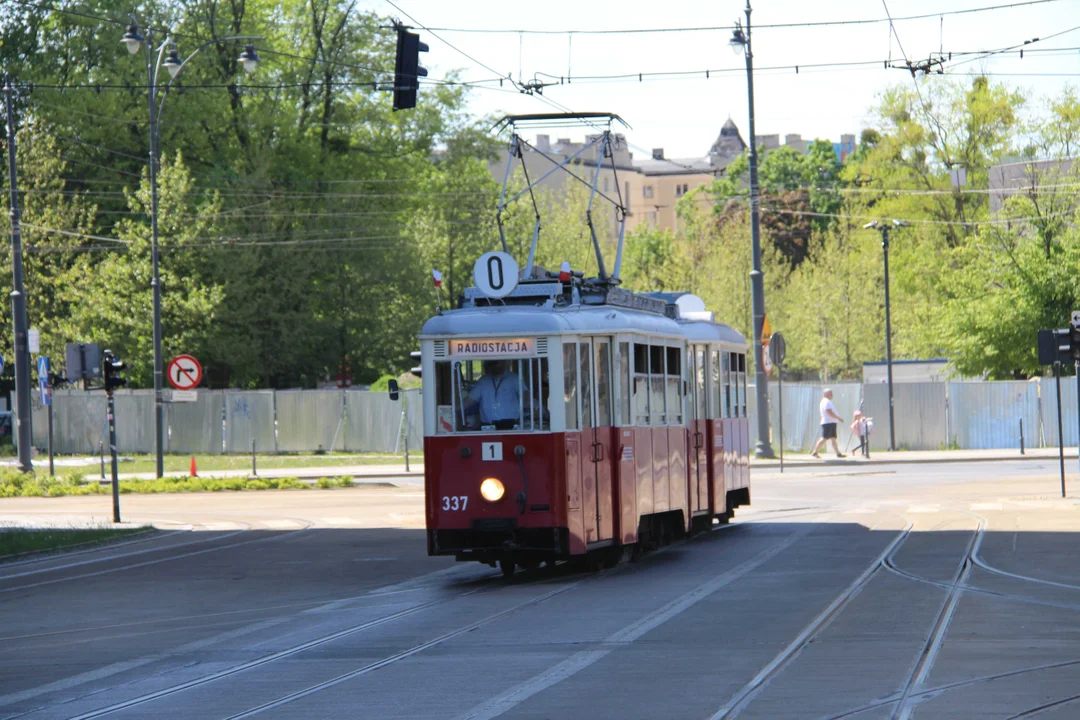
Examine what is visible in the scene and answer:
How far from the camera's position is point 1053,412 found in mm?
45000

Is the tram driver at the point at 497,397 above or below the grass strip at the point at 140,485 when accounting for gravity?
above

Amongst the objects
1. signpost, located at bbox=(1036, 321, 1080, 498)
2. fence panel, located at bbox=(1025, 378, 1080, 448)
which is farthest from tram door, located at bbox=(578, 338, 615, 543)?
fence panel, located at bbox=(1025, 378, 1080, 448)

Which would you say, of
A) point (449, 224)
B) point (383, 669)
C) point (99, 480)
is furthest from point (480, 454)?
point (449, 224)

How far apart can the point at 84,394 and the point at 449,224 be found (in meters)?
17.3

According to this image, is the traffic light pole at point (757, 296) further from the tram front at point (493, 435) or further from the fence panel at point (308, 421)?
the tram front at point (493, 435)

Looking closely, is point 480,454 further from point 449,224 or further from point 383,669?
point 449,224

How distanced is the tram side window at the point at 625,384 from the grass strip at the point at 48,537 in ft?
30.1

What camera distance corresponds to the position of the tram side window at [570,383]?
16.0 meters

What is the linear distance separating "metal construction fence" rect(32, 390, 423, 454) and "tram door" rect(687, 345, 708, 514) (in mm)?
28763

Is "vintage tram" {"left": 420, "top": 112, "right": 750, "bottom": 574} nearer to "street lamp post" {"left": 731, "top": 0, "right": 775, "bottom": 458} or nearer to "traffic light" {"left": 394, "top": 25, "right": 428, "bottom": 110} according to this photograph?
"traffic light" {"left": 394, "top": 25, "right": 428, "bottom": 110}

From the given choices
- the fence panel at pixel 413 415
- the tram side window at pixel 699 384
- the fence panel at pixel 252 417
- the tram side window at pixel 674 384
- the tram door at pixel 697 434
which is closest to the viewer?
the tram side window at pixel 674 384

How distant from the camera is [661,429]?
18.4 m

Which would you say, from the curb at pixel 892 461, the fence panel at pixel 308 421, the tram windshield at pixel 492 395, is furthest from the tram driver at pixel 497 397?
the fence panel at pixel 308 421

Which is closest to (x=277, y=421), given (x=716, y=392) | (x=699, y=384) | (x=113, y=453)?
(x=113, y=453)
